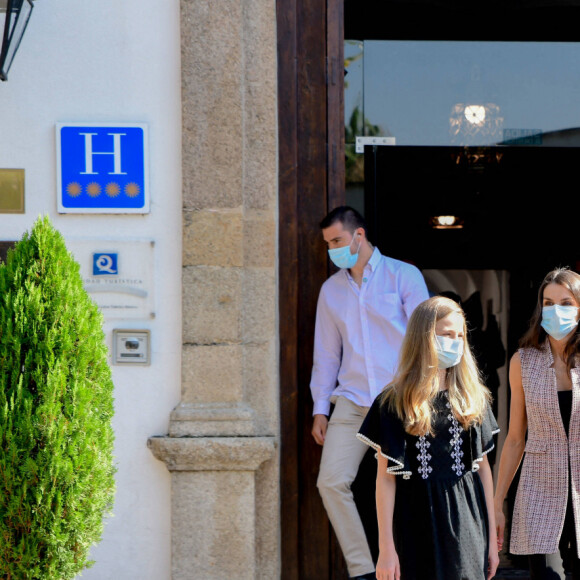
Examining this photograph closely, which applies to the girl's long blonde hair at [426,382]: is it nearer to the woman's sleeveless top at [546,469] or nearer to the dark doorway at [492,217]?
the woman's sleeveless top at [546,469]

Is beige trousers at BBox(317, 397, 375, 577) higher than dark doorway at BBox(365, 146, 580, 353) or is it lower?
lower

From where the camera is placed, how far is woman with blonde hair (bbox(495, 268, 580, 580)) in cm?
421

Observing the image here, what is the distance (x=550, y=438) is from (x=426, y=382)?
84cm

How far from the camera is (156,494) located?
17.2ft

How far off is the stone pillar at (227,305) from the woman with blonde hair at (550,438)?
1.36 meters

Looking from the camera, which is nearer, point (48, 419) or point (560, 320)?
point (48, 419)

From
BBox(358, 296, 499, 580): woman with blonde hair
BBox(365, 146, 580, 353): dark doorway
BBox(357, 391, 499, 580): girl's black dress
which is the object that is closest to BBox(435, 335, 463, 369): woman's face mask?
BBox(358, 296, 499, 580): woman with blonde hair

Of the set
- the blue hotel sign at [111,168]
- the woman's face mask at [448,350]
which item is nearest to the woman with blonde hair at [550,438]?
the woman's face mask at [448,350]

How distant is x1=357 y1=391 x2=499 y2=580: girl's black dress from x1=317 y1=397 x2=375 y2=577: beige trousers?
1226mm

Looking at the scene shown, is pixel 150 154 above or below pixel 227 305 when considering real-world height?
above

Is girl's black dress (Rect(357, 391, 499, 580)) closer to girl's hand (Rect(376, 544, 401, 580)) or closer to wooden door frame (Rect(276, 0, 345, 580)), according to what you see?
girl's hand (Rect(376, 544, 401, 580))

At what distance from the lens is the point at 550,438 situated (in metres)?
4.25

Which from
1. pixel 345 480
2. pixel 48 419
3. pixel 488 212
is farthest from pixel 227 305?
pixel 488 212

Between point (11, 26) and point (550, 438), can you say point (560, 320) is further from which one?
point (11, 26)
